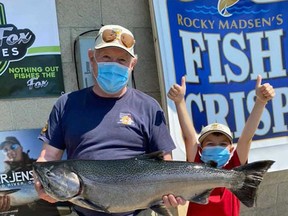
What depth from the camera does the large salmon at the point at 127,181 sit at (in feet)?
6.85

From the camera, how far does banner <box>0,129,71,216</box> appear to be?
3.71 metres

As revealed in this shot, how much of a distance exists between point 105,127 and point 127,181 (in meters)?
0.29

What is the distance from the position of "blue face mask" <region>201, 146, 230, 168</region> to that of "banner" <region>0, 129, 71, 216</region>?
153cm

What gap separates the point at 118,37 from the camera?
7.79 ft

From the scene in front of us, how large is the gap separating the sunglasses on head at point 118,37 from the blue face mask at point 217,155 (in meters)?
0.91

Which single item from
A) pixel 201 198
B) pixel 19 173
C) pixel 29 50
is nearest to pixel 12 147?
pixel 19 173

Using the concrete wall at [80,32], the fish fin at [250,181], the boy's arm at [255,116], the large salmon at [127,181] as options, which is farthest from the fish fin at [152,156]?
the concrete wall at [80,32]

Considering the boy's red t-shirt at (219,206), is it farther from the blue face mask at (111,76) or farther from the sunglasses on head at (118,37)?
the sunglasses on head at (118,37)

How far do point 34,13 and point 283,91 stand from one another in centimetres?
248

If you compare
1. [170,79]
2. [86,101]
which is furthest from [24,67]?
[86,101]

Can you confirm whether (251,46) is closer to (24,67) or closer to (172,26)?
(172,26)

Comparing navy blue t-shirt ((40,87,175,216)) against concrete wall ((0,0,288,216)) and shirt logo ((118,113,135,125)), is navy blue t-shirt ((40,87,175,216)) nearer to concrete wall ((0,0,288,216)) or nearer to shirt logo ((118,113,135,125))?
shirt logo ((118,113,135,125))

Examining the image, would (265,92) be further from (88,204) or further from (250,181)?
(88,204)

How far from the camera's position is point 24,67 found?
3.79 metres
